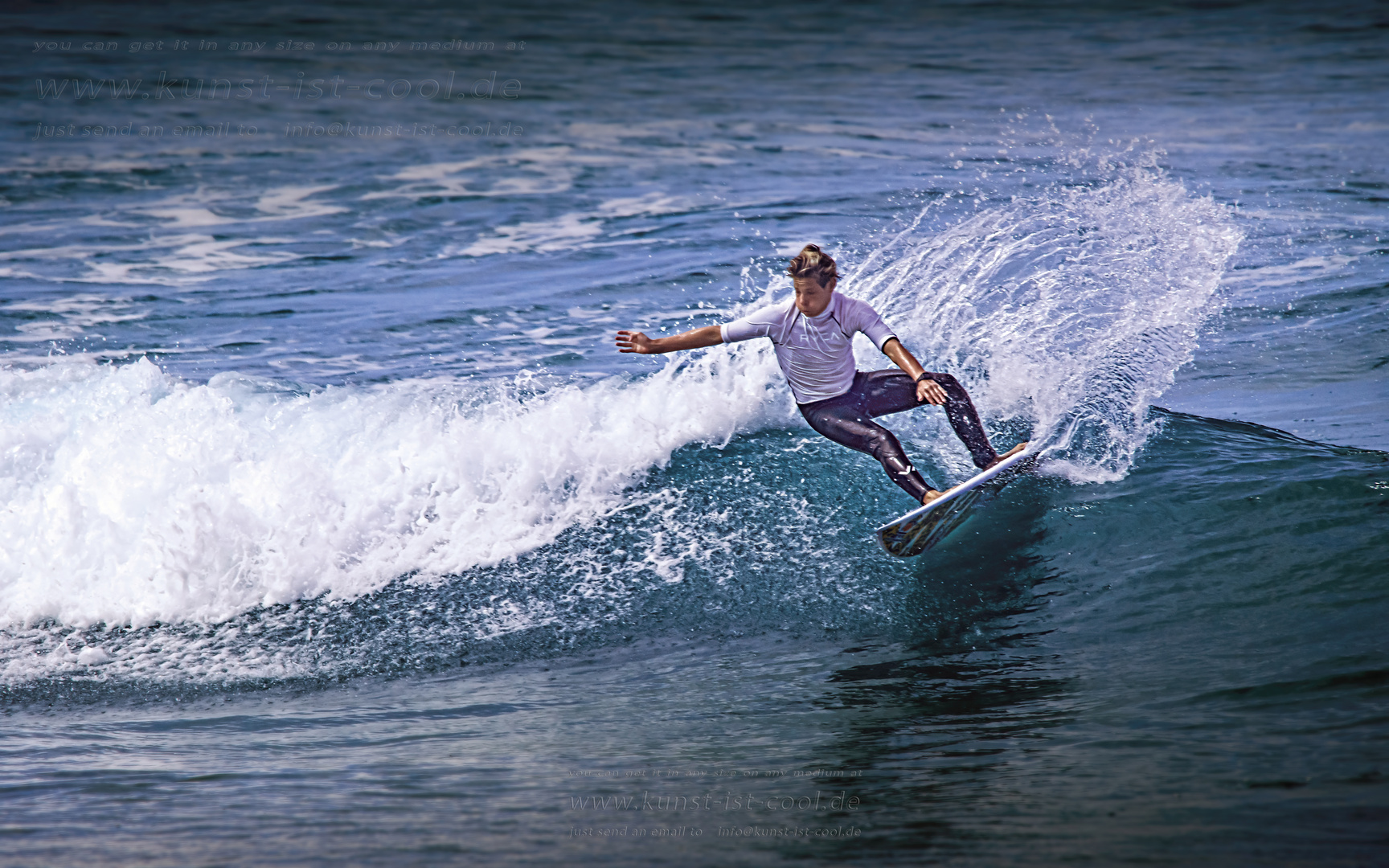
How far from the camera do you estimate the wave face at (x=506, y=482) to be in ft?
23.8

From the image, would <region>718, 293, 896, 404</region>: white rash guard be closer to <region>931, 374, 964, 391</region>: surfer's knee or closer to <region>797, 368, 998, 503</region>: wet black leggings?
<region>797, 368, 998, 503</region>: wet black leggings

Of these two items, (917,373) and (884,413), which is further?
(884,413)

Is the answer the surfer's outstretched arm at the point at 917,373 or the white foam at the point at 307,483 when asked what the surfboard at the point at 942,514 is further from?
the white foam at the point at 307,483

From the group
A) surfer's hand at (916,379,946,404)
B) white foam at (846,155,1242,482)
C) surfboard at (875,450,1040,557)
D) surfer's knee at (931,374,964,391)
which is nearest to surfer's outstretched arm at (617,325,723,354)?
surfer's hand at (916,379,946,404)

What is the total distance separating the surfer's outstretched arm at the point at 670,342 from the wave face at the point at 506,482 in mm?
1585

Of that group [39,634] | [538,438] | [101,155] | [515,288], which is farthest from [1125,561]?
[101,155]

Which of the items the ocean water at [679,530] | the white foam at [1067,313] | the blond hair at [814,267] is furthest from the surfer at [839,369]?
the white foam at [1067,313]

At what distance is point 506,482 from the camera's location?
27.9 ft

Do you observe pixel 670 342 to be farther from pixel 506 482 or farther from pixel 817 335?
pixel 506 482

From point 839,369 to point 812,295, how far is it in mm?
579

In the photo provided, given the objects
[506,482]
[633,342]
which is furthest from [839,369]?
[506,482]

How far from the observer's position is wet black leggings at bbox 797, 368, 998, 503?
6980 mm

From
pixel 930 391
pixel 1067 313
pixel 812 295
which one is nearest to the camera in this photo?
pixel 930 391

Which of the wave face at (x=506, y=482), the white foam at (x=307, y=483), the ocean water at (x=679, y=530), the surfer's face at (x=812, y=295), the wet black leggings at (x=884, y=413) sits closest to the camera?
the ocean water at (x=679, y=530)
